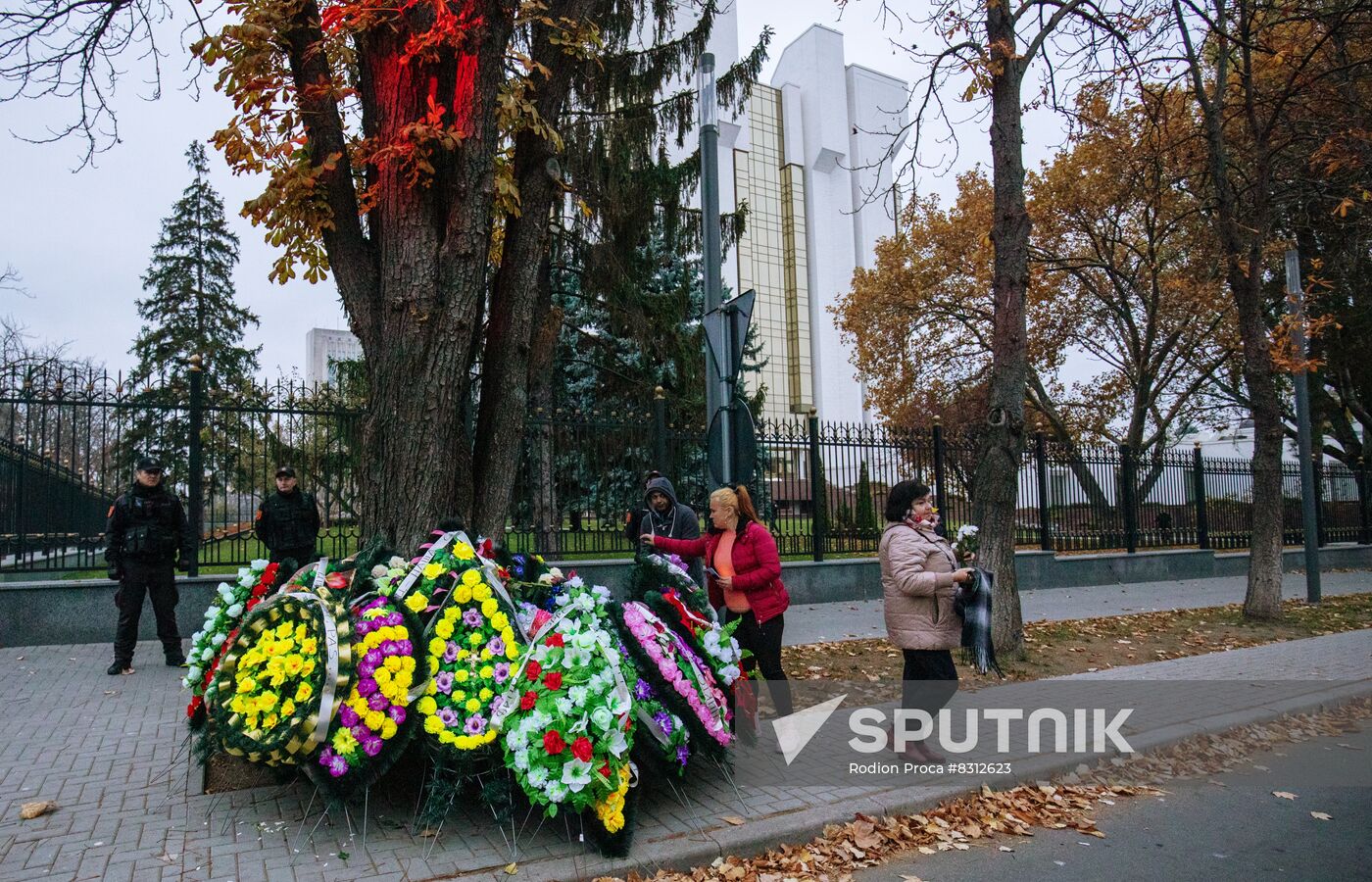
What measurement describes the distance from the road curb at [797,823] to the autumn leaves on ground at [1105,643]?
1713 mm

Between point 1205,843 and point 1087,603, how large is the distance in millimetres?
9907

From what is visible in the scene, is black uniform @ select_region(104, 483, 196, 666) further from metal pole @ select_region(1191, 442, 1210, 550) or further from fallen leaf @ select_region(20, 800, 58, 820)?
metal pole @ select_region(1191, 442, 1210, 550)

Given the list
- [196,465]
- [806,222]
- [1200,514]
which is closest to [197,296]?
[196,465]

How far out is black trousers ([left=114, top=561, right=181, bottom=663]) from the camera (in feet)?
24.9

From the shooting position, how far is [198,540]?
9.44m

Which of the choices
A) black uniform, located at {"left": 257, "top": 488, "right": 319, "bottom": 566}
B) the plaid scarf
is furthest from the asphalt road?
black uniform, located at {"left": 257, "top": 488, "right": 319, "bottom": 566}

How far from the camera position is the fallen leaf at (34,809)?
4.19 meters

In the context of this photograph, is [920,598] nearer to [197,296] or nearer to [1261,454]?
[1261,454]

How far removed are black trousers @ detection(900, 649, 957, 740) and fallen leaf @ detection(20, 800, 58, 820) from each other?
4.64m

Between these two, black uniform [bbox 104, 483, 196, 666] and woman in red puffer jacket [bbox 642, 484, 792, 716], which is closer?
woman in red puffer jacket [bbox 642, 484, 792, 716]

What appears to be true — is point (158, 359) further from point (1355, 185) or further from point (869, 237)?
point (869, 237)

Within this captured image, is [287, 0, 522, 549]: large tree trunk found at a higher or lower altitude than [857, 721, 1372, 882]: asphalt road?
higher

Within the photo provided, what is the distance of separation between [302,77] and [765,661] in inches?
207

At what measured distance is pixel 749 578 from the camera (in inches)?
220
